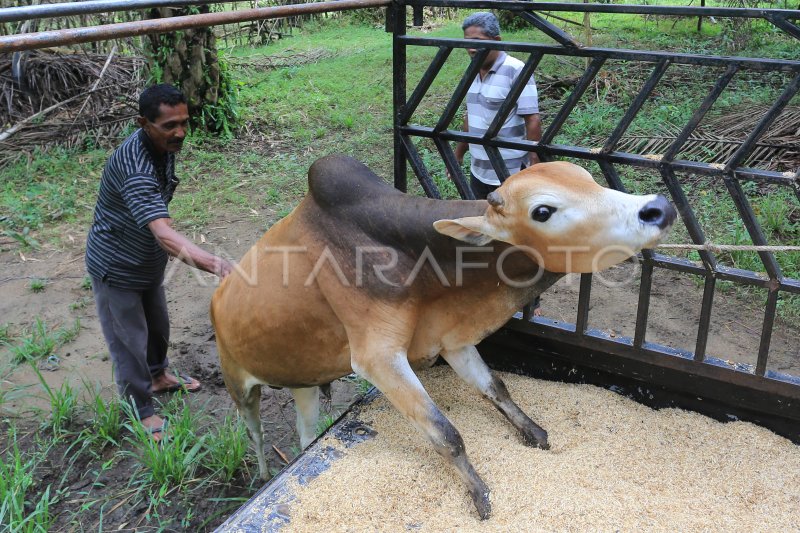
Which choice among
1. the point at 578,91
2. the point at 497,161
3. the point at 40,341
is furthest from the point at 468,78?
the point at 40,341

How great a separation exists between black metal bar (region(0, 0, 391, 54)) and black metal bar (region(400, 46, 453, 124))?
346 millimetres

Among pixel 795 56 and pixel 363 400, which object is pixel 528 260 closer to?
pixel 363 400

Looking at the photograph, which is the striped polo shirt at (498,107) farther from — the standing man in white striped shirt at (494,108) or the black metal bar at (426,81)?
the black metal bar at (426,81)

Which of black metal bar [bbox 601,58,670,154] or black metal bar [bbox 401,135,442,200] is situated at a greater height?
black metal bar [bbox 601,58,670,154]

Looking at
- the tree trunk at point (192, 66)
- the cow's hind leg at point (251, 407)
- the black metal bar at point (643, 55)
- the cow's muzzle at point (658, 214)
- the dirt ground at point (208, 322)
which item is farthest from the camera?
the tree trunk at point (192, 66)

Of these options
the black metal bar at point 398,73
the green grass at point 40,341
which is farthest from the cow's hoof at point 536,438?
the green grass at point 40,341

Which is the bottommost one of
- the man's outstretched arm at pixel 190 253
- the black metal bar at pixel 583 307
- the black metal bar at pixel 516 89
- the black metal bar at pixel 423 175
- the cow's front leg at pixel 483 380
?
the cow's front leg at pixel 483 380

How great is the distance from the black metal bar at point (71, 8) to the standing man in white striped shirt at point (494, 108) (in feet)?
6.19

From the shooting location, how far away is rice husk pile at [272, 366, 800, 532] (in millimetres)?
2182

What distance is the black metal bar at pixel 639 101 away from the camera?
7.82ft

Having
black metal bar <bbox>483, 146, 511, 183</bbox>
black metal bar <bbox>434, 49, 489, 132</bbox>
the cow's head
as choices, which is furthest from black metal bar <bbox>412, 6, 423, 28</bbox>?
the cow's head

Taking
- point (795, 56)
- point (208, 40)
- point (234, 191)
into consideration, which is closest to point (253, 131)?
point (208, 40)

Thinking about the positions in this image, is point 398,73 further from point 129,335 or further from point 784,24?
point 129,335

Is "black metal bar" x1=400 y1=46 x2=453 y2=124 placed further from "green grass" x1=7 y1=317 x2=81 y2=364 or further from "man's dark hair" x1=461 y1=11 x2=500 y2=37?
"green grass" x1=7 y1=317 x2=81 y2=364
